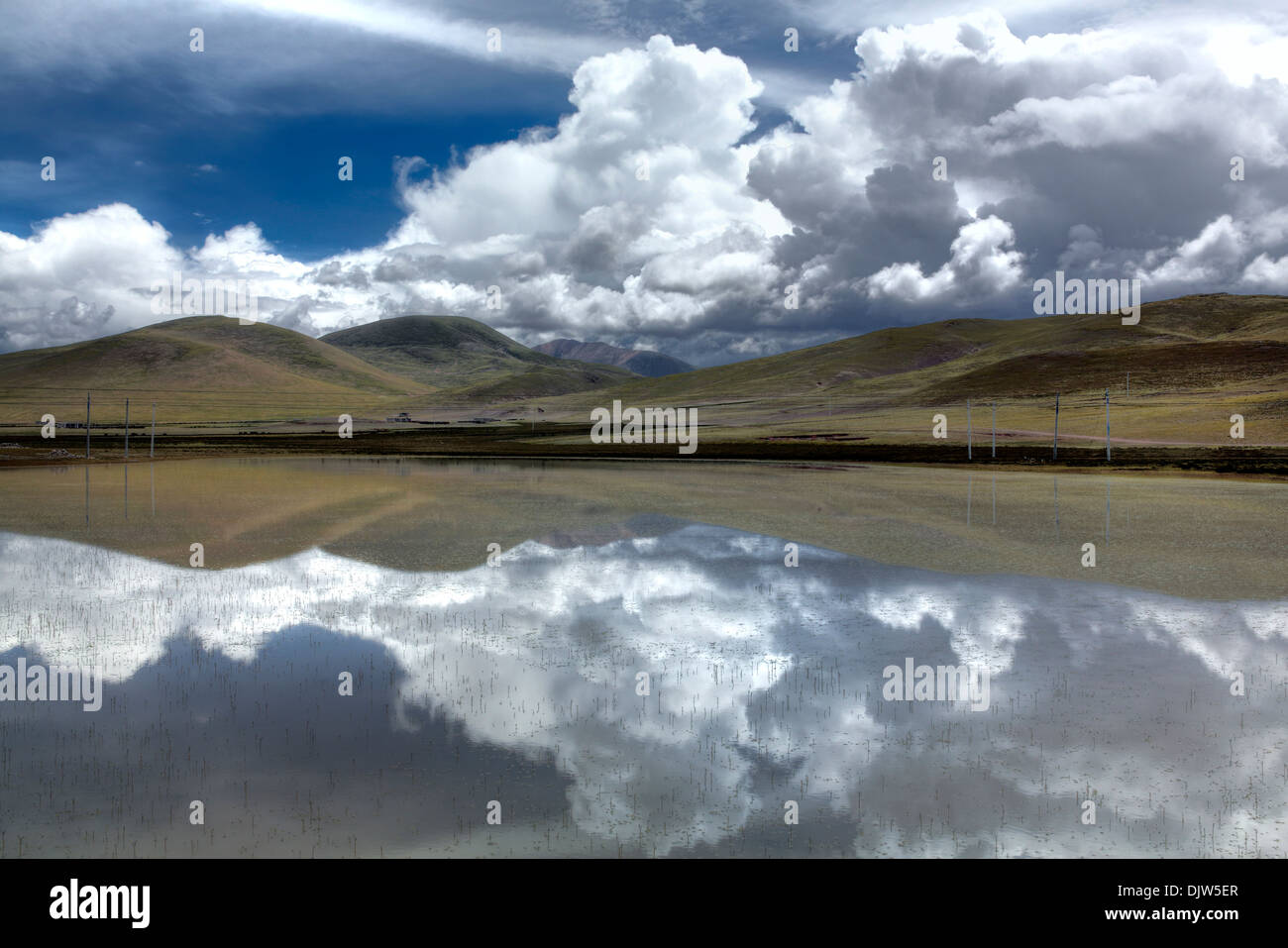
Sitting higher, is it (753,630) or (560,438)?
(560,438)

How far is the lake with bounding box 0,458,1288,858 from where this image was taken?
9445 millimetres

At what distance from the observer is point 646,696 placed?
44.6 feet

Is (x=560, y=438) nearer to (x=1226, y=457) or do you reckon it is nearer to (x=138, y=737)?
(x=1226, y=457)

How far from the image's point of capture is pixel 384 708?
13.0 metres

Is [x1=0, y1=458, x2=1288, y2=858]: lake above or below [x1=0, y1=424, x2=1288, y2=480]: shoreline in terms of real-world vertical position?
below

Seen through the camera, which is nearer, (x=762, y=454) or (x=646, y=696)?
(x=646, y=696)

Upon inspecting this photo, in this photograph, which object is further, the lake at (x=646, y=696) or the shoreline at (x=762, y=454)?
the shoreline at (x=762, y=454)

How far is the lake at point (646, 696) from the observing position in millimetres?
9445

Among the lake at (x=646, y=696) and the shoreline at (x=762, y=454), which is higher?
the shoreline at (x=762, y=454)

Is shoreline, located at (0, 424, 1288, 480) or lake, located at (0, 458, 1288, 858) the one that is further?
shoreline, located at (0, 424, 1288, 480)

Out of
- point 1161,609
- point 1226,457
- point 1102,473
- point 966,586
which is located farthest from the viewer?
point 1226,457

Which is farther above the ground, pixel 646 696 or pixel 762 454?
pixel 762 454
